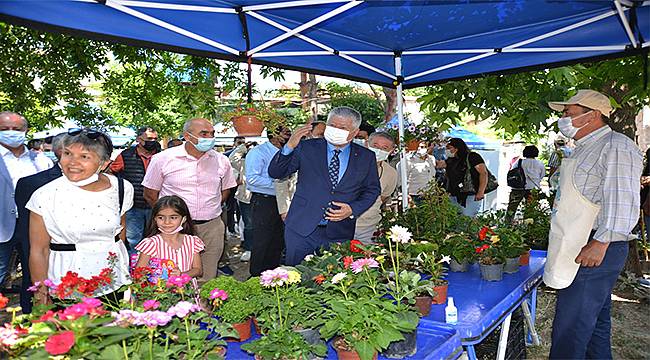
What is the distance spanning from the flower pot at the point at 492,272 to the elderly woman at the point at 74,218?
220 centimetres

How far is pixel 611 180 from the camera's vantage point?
106 inches

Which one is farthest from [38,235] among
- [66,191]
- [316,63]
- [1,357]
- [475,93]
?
[475,93]

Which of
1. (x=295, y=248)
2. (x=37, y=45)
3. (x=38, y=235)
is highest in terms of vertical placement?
(x=37, y=45)

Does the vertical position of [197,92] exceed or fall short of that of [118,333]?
it exceeds it

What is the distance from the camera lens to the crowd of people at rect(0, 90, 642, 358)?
254 centimetres

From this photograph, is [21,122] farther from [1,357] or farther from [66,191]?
[1,357]

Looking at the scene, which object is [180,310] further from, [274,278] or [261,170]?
[261,170]

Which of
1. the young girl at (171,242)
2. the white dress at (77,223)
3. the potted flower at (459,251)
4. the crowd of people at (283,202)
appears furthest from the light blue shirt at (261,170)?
the white dress at (77,223)

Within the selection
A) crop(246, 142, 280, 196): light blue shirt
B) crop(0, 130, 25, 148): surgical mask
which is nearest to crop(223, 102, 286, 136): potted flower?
crop(246, 142, 280, 196): light blue shirt

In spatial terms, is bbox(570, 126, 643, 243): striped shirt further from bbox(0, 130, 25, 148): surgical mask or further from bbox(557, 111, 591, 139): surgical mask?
bbox(0, 130, 25, 148): surgical mask

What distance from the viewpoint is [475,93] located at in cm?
492

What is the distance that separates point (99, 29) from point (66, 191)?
48.6 inches

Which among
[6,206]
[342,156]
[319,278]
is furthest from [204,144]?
[319,278]

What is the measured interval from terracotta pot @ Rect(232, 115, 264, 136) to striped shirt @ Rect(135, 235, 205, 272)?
0.91 metres
